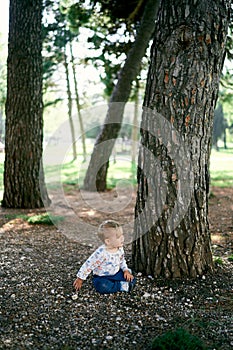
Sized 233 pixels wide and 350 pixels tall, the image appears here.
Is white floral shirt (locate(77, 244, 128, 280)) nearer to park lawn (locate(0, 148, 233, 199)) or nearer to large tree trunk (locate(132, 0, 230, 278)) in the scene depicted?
large tree trunk (locate(132, 0, 230, 278))

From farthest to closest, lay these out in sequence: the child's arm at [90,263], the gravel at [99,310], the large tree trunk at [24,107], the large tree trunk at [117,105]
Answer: the large tree trunk at [117,105], the large tree trunk at [24,107], the child's arm at [90,263], the gravel at [99,310]

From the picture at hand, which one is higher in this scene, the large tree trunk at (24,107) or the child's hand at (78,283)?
the large tree trunk at (24,107)

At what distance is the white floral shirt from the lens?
3375 millimetres

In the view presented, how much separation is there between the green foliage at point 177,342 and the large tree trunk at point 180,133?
111 cm

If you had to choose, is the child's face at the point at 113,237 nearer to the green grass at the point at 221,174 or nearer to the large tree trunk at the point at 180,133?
the large tree trunk at the point at 180,133

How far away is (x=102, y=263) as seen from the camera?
11.2 feet

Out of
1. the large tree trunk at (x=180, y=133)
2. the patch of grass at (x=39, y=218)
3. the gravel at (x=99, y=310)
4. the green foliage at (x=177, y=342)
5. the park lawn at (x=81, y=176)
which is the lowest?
the gravel at (x=99, y=310)

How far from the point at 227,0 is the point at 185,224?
2.13 metres

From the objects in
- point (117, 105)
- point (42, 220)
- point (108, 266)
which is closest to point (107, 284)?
point (108, 266)

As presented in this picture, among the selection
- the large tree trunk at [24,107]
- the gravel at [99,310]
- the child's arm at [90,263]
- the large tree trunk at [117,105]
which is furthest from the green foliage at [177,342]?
the large tree trunk at [117,105]

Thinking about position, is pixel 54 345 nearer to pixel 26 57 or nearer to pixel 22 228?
pixel 22 228

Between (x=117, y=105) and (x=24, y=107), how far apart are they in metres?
3.56

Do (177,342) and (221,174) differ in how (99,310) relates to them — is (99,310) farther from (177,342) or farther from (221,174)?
(221,174)

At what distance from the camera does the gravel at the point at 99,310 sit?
2672 millimetres
